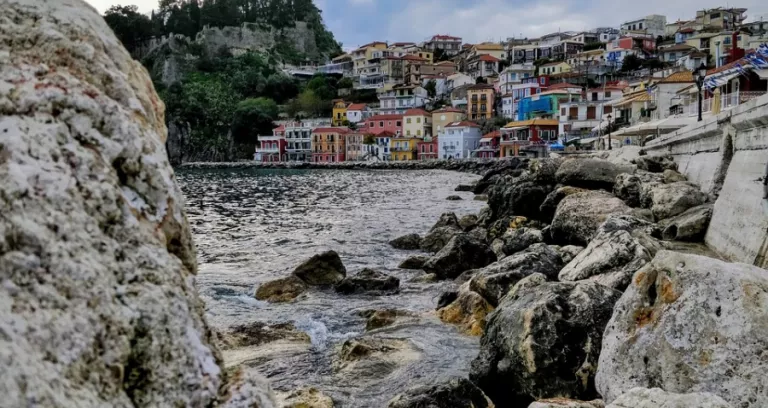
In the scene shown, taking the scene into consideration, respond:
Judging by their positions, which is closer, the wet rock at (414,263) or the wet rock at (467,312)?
the wet rock at (467,312)

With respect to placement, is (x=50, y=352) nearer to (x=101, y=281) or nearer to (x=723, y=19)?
(x=101, y=281)

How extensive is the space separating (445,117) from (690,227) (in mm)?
93809

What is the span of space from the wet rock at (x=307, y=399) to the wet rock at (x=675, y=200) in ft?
33.7

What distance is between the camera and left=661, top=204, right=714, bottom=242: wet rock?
1275 centimetres

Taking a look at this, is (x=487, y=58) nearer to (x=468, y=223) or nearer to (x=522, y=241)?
(x=468, y=223)

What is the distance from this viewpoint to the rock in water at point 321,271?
16.6m

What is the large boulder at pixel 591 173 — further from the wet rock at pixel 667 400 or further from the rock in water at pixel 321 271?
the wet rock at pixel 667 400

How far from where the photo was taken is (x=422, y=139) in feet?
346

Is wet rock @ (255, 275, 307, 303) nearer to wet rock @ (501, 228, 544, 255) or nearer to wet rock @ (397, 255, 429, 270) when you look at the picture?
wet rock @ (397, 255, 429, 270)

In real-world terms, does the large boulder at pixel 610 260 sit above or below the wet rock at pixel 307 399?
above

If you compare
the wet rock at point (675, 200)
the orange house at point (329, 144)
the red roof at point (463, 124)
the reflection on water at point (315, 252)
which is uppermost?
the red roof at point (463, 124)

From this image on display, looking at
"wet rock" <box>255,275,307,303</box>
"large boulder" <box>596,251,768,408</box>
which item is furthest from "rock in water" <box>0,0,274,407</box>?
"wet rock" <box>255,275,307,303</box>

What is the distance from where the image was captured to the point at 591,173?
66.4 ft

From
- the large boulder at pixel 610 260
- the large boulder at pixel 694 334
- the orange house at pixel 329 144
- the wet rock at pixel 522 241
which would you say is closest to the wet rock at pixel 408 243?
the wet rock at pixel 522 241
